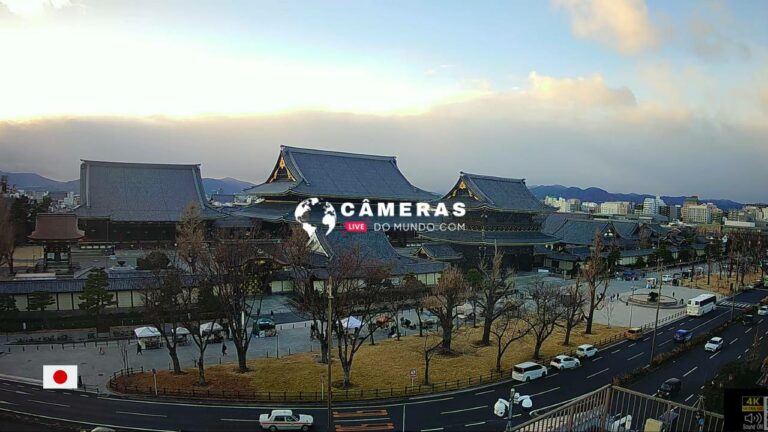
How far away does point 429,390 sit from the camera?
81.0ft

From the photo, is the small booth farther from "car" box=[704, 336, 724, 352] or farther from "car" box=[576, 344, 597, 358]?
"car" box=[704, 336, 724, 352]

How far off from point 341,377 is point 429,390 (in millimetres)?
5015

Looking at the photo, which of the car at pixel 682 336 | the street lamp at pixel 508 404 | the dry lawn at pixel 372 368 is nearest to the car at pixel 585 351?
the dry lawn at pixel 372 368

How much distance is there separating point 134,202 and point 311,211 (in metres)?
25.2

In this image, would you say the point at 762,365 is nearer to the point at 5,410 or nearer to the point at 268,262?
the point at 5,410

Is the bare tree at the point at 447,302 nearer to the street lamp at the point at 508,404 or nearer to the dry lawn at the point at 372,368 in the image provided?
the dry lawn at the point at 372,368

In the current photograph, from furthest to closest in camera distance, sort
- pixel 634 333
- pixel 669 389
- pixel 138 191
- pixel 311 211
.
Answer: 1. pixel 138 191
2. pixel 311 211
3. pixel 634 333
4. pixel 669 389

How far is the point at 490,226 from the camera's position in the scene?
2287 inches

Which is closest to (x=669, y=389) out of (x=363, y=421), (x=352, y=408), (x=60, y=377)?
(x=363, y=421)

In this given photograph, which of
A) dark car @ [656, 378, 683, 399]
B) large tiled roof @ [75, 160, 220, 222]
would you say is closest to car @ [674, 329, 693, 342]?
dark car @ [656, 378, 683, 399]

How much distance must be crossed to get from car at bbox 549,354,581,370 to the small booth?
25.8 metres

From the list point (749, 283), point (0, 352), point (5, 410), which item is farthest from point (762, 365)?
point (749, 283)

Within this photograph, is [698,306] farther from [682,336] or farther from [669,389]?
[669,389]

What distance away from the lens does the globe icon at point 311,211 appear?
171 ft
